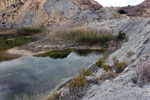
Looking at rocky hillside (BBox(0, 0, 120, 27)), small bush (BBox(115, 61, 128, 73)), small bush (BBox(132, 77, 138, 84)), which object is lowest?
small bush (BBox(115, 61, 128, 73))

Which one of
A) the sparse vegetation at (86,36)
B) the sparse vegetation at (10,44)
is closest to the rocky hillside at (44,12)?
the sparse vegetation at (10,44)

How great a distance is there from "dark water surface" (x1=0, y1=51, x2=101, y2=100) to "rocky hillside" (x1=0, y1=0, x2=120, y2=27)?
19970 mm

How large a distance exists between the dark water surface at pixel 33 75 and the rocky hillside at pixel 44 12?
1997 cm

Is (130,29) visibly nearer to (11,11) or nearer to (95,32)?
(95,32)

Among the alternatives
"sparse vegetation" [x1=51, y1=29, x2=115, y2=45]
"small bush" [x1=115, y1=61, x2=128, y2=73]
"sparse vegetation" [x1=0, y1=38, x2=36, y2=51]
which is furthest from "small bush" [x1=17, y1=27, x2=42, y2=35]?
"small bush" [x1=115, y1=61, x2=128, y2=73]

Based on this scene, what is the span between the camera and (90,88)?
3.87 m

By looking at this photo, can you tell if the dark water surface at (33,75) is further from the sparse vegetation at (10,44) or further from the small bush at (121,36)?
the small bush at (121,36)

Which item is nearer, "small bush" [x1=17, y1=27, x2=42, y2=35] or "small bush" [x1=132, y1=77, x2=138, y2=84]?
"small bush" [x1=132, y1=77, x2=138, y2=84]

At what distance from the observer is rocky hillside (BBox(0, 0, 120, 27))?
28188 millimetres

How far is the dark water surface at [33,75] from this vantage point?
16.4ft

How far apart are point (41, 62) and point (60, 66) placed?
1.37 m

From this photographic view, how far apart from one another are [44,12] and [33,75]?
2589 centimetres

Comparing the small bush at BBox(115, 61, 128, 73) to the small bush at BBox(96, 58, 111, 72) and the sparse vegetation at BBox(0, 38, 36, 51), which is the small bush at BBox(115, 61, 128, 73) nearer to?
the small bush at BBox(96, 58, 111, 72)

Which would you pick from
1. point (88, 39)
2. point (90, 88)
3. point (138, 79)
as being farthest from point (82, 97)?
point (88, 39)
